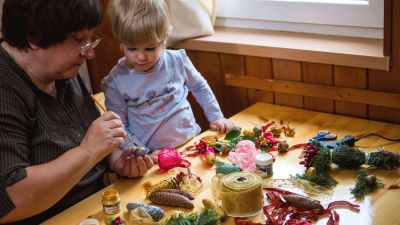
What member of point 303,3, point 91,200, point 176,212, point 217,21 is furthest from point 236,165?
point 217,21

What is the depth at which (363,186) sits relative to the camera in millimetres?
1411

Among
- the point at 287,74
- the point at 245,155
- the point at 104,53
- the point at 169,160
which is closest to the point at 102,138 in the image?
the point at 169,160

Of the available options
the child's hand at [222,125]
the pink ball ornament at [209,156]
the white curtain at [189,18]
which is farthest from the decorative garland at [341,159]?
the white curtain at [189,18]

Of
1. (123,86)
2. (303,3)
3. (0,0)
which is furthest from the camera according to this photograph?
(0,0)

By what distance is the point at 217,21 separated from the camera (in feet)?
7.75

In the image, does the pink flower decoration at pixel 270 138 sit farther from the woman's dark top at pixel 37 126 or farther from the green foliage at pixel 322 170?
the woman's dark top at pixel 37 126

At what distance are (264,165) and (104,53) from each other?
1206 millimetres

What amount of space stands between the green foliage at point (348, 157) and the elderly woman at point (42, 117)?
1.86 ft

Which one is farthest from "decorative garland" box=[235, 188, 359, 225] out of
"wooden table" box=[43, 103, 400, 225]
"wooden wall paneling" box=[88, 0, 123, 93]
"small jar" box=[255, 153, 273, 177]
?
"wooden wall paneling" box=[88, 0, 123, 93]

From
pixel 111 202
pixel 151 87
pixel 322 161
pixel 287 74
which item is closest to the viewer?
pixel 111 202

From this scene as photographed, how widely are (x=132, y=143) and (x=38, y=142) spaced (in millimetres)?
397

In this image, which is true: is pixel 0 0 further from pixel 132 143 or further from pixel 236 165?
Result: pixel 236 165

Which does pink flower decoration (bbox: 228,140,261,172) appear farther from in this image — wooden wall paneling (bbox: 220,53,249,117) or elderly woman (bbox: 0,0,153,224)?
wooden wall paneling (bbox: 220,53,249,117)

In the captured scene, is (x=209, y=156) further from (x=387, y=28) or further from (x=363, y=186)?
(x=387, y=28)
